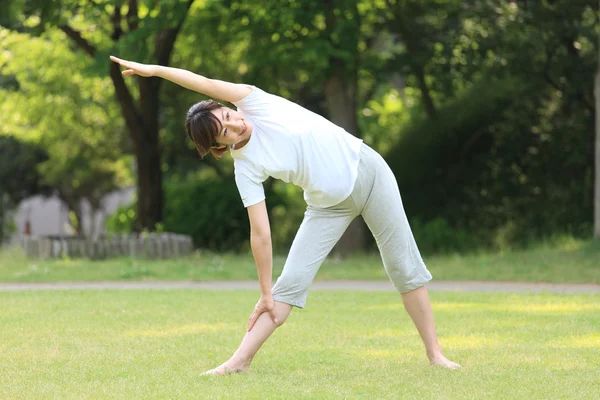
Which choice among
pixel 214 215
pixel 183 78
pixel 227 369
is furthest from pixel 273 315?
pixel 214 215

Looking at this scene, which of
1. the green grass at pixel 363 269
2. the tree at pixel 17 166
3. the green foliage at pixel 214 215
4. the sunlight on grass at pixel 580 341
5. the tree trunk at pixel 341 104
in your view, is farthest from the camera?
the tree at pixel 17 166

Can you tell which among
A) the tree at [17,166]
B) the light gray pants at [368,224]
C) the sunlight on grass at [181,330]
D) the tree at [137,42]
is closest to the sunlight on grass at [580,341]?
the light gray pants at [368,224]

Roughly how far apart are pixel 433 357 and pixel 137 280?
814 centimetres

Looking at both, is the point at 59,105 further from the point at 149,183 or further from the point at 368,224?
the point at 368,224

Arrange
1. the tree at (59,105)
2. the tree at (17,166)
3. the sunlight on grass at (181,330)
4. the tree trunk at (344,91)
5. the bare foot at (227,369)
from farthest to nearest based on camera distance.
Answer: the tree at (17,166) < the tree at (59,105) < the tree trunk at (344,91) < the sunlight on grass at (181,330) < the bare foot at (227,369)

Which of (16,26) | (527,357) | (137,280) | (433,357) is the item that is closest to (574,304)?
(527,357)

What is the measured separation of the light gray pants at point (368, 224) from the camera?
5750mm

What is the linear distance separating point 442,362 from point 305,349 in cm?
124

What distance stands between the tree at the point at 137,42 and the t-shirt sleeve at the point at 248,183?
1040 cm

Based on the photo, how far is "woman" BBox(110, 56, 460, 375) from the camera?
17.8 feet

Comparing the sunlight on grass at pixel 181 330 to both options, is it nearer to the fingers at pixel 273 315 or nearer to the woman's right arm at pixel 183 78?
the fingers at pixel 273 315

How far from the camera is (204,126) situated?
17.7 ft

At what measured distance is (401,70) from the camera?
18688mm

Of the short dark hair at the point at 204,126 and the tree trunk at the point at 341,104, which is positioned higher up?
the tree trunk at the point at 341,104
